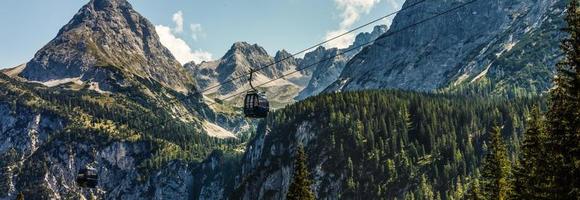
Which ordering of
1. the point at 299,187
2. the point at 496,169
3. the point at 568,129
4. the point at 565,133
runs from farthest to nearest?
1. the point at 299,187
2. the point at 496,169
3. the point at 565,133
4. the point at 568,129

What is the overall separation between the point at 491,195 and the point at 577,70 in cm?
2730

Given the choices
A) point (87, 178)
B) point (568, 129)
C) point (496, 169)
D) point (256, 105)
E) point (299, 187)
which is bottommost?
point (299, 187)

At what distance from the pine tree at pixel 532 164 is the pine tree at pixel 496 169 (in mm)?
7354

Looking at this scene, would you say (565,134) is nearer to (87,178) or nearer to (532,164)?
(532,164)

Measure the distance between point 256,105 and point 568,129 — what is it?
2937cm

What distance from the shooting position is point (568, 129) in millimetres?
29281

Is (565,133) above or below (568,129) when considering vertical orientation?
below

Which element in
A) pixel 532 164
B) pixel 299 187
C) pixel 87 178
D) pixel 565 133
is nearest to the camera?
pixel 565 133

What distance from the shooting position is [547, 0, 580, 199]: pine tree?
94.2 feet

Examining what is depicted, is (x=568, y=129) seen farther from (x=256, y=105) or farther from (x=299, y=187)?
(x=299, y=187)

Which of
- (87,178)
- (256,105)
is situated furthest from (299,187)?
(87,178)

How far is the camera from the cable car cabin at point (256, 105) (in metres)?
53.1

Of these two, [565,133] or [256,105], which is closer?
[565,133]

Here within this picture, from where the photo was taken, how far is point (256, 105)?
53.2 metres
